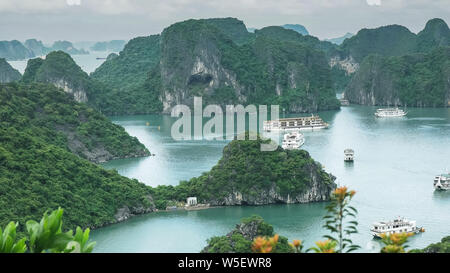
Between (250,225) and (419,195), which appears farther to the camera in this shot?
(419,195)

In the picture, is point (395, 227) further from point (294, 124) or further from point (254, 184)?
point (294, 124)

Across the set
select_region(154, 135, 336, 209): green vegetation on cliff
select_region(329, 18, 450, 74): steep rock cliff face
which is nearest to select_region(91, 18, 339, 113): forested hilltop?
select_region(329, 18, 450, 74): steep rock cliff face

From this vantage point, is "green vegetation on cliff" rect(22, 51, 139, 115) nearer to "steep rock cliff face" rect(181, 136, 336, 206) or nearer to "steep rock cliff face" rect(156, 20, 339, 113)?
"steep rock cliff face" rect(156, 20, 339, 113)

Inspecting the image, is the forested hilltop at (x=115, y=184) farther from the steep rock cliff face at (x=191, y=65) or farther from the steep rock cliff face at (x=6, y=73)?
the steep rock cliff face at (x=6, y=73)

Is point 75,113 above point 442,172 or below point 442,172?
above

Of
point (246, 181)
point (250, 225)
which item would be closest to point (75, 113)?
point (246, 181)

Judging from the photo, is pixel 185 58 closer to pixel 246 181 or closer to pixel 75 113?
pixel 75 113
